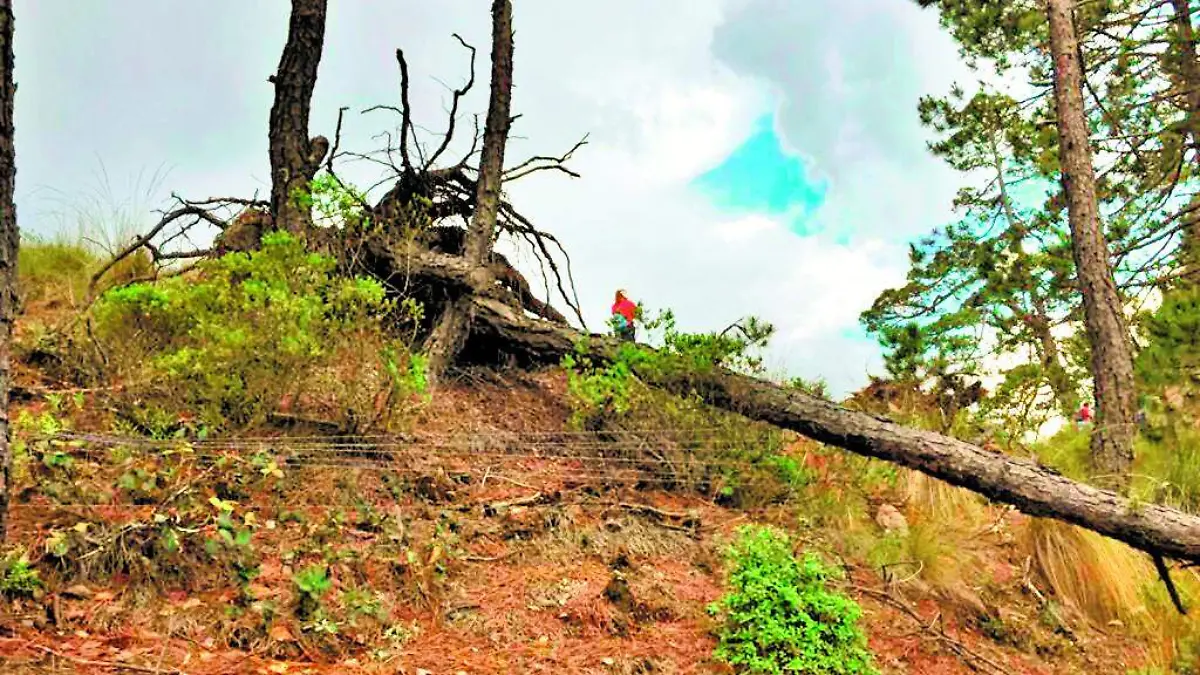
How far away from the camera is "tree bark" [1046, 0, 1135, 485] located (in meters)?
7.98

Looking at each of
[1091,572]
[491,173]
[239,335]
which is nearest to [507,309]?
[491,173]

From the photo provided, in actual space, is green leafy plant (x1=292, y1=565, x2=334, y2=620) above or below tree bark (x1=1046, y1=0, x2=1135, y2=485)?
below

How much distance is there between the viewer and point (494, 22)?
8883 mm

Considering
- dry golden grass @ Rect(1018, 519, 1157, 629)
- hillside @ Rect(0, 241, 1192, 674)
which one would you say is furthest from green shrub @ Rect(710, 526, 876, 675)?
dry golden grass @ Rect(1018, 519, 1157, 629)

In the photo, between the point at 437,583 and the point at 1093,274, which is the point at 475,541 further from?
the point at 1093,274

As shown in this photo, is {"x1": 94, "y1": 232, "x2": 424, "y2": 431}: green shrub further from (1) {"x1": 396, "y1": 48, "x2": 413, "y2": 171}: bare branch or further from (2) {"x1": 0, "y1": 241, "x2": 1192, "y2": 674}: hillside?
(1) {"x1": 396, "y1": 48, "x2": 413, "y2": 171}: bare branch

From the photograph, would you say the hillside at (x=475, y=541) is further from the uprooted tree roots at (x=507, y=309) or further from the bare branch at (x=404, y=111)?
the bare branch at (x=404, y=111)

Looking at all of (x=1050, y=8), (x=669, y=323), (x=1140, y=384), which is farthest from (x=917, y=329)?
(x=669, y=323)

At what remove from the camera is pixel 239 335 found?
16.6ft

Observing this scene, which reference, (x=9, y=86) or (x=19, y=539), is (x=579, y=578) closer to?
(x=19, y=539)

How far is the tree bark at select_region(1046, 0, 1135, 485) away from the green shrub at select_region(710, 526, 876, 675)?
400 cm

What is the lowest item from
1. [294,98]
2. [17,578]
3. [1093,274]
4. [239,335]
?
[17,578]

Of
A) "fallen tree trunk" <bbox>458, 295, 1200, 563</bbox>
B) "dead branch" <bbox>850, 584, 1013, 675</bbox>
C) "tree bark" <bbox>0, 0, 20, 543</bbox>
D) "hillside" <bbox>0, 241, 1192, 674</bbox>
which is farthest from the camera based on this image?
"fallen tree trunk" <bbox>458, 295, 1200, 563</bbox>

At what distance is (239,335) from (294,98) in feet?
12.1
